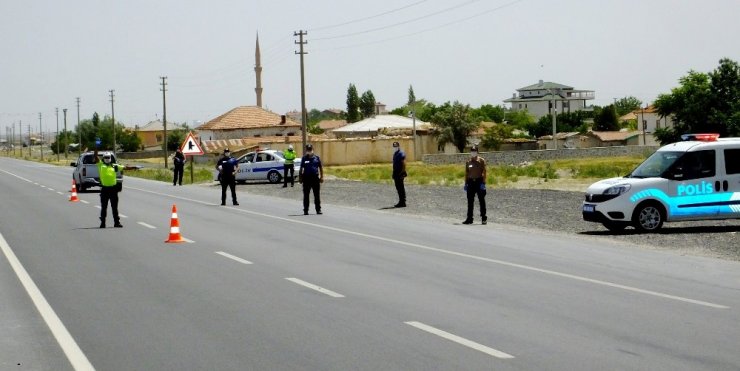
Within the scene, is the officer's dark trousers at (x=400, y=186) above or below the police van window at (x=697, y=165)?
below

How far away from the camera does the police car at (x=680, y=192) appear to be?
2053 centimetres

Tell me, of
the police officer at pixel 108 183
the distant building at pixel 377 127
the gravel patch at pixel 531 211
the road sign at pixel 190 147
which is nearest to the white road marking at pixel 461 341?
the gravel patch at pixel 531 211

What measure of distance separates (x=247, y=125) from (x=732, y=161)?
110 metres

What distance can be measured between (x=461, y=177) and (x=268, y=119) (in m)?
75.5

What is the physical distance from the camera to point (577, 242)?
1923 cm

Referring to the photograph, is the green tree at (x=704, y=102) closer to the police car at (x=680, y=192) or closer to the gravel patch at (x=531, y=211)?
the gravel patch at (x=531, y=211)

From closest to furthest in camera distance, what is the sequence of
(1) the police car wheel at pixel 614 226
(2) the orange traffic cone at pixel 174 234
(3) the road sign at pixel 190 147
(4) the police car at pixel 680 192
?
1. (2) the orange traffic cone at pixel 174 234
2. (4) the police car at pixel 680 192
3. (1) the police car wheel at pixel 614 226
4. (3) the road sign at pixel 190 147

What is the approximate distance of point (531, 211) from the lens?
27734 mm

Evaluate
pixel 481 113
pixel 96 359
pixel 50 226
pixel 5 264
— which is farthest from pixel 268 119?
pixel 96 359

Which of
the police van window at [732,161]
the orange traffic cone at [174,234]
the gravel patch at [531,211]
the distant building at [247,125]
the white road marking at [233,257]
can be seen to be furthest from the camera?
the distant building at [247,125]

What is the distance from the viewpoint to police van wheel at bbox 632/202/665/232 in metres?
20.6

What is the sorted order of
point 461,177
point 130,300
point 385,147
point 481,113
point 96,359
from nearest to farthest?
1. point 96,359
2. point 130,300
3. point 461,177
4. point 385,147
5. point 481,113

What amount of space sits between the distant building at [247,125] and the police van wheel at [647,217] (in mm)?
108461

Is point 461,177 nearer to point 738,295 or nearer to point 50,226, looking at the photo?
point 50,226
